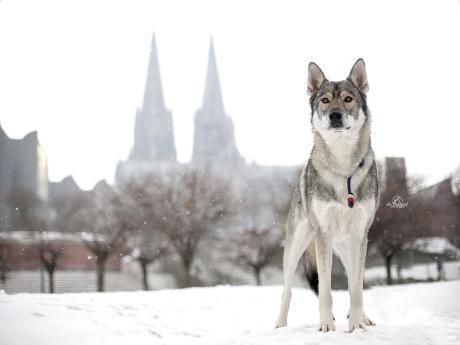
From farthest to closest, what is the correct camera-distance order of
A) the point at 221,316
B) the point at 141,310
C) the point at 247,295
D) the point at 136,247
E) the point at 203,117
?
the point at 203,117 → the point at 136,247 → the point at 247,295 → the point at 221,316 → the point at 141,310

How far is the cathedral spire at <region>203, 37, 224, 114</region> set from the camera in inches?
2562

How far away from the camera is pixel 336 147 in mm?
3855

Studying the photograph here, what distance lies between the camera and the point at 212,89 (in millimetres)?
67688

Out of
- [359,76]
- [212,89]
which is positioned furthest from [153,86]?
[359,76]

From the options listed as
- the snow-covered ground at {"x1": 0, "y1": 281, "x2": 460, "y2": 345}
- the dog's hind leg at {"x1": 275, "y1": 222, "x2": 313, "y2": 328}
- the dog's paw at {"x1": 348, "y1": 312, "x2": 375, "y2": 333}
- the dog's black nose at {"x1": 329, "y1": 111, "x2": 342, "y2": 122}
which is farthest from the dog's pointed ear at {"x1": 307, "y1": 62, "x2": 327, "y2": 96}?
the snow-covered ground at {"x1": 0, "y1": 281, "x2": 460, "y2": 345}

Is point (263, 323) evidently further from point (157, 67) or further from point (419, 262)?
point (157, 67)

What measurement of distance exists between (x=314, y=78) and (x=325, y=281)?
1685 millimetres

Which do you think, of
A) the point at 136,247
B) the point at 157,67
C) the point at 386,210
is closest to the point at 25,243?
the point at 136,247

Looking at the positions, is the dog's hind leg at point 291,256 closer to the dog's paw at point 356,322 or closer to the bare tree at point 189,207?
the dog's paw at point 356,322

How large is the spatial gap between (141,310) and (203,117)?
65.3 m

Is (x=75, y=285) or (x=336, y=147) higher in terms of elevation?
(x=336, y=147)

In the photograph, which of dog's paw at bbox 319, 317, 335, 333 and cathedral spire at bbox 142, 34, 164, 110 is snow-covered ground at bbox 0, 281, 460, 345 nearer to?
dog's paw at bbox 319, 317, 335, 333

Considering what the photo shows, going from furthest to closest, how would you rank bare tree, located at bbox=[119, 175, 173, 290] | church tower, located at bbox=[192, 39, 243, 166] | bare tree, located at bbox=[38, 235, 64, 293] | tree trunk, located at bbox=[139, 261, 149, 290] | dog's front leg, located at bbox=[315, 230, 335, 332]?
church tower, located at bbox=[192, 39, 243, 166] < bare tree, located at bbox=[119, 175, 173, 290] < bare tree, located at bbox=[38, 235, 64, 293] < tree trunk, located at bbox=[139, 261, 149, 290] < dog's front leg, located at bbox=[315, 230, 335, 332]

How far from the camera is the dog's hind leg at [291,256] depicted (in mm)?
4223
